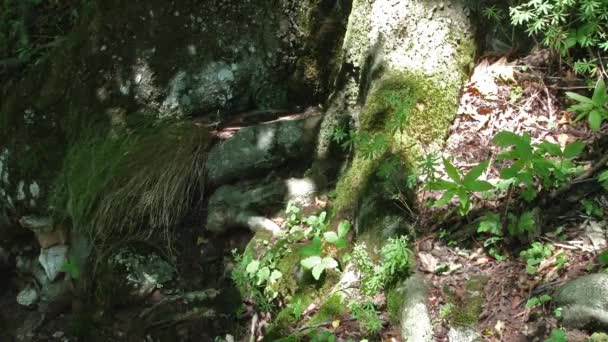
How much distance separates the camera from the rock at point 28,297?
4.84m

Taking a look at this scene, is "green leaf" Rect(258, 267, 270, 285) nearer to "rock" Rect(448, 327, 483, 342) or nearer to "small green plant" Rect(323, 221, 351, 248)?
"small green plant" Rect(323, 221, 351, 248)

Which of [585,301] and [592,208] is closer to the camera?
[585,301]

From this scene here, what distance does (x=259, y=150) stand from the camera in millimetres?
4402

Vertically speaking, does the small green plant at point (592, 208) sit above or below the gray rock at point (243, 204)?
above

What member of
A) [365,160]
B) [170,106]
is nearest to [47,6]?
[170,106]


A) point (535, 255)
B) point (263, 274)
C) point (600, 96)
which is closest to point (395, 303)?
point (535, 255)

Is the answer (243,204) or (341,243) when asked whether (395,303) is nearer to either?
(341,243)

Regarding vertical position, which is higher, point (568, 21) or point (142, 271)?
point (568, 21)

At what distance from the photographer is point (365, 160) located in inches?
140

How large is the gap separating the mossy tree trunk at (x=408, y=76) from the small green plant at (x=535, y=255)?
80 centimetres

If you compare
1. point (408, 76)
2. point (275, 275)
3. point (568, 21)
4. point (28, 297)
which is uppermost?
point (568, 21)

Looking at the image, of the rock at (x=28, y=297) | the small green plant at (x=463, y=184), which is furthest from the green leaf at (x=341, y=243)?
the rock at (x=28, y=297)

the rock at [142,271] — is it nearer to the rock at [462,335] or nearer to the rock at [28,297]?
the rock at [28,297]

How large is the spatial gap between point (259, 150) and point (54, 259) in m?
1.73
